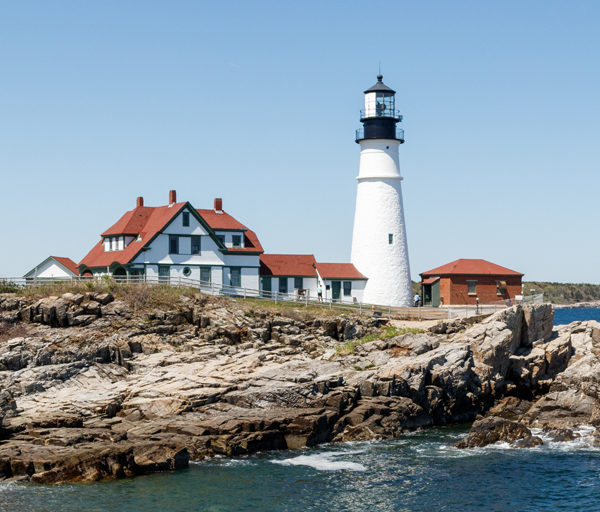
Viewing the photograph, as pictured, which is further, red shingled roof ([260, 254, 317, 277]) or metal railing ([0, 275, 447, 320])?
red shingled roof ([260, 254, 317, 277])

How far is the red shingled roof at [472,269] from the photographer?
55500 millimetres

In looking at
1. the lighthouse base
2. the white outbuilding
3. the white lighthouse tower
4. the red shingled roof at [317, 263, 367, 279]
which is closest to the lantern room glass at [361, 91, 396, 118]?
the white lighthouse tower

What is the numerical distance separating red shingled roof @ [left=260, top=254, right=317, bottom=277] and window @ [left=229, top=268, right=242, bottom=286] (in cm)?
209

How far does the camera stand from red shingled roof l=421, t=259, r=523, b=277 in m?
55.5

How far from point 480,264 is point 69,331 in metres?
29.9

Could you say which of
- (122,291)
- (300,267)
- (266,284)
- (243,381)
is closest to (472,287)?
(300,267)

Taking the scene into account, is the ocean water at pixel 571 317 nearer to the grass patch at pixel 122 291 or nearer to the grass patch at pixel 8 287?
the grass patch at pixel 122 291

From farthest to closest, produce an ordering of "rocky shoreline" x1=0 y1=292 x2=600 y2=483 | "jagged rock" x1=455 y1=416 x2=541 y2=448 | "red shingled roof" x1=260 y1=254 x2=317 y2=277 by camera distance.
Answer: "red shingled roof" x1=260 y1=254 x2=317 y2=277
"jagged rock" x1=455 y1=416 x2=541 y2=448
"rocky shoreline" x1=0 y1=292 x2=600 y2=483

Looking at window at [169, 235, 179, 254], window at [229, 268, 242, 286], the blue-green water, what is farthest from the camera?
window at [229, 268, 242, 286]

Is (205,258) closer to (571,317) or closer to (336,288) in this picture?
(336,288)

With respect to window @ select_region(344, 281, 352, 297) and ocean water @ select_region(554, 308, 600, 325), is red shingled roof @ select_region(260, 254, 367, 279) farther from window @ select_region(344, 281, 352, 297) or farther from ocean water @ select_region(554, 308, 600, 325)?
ocean water @ select_region(554, 308, 600, 325)

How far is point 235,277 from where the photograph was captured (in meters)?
53.7

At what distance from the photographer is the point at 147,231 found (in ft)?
169

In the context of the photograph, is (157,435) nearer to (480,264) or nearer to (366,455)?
(366,455)
